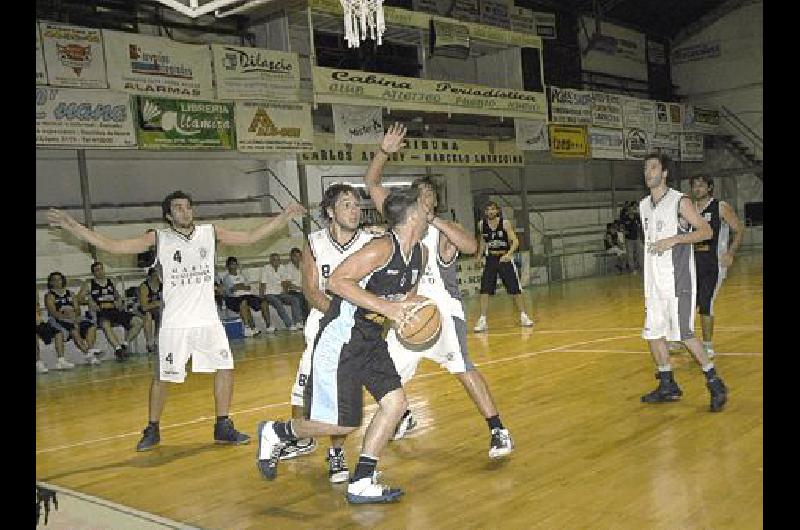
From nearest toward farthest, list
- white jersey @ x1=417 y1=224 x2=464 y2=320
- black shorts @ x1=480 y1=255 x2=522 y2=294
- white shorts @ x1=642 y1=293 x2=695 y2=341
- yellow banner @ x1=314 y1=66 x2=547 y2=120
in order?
white jersey @ x1=417 y1=224 x2=464 y2=320 → white shorts @ x1=642 y1=293 x2=695 y2=341 → black shorts @ x1=480 y1=255 x2=522 y2=294 → yellow banner @ x1=314 y1=66 x2=547 y2=120

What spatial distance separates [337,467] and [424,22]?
13.1 metres

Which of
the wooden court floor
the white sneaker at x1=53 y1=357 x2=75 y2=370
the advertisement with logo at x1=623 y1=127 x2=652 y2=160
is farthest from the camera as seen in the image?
the advertisement with logo at x1=623 y1=127 x2=652 y2=160

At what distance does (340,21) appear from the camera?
15969 mm

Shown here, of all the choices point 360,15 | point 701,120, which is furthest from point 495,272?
point 701,120

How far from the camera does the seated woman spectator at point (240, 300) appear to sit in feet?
43.4

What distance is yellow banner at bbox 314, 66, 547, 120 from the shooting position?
14.3 meters

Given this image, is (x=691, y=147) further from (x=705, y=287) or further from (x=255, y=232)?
(x=255, y=232)

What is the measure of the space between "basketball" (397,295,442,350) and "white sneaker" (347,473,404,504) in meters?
0.73

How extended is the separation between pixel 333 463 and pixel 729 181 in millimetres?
26429

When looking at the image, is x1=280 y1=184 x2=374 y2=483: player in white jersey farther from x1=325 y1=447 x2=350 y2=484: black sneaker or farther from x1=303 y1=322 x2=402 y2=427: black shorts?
x1=303 y1=322 x2=402 y2=427: black shorts

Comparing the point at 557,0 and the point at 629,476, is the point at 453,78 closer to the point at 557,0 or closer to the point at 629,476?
the point at 557,0

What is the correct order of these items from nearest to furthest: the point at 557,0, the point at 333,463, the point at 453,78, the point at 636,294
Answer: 1. the point at 333,463
2. the point at 636,294
3. the point at 453,78
4. the point at 557,0

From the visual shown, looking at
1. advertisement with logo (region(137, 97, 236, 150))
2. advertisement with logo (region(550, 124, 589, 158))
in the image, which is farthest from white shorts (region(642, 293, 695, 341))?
advertisement with logo (region(550, 124, 589, 158))
